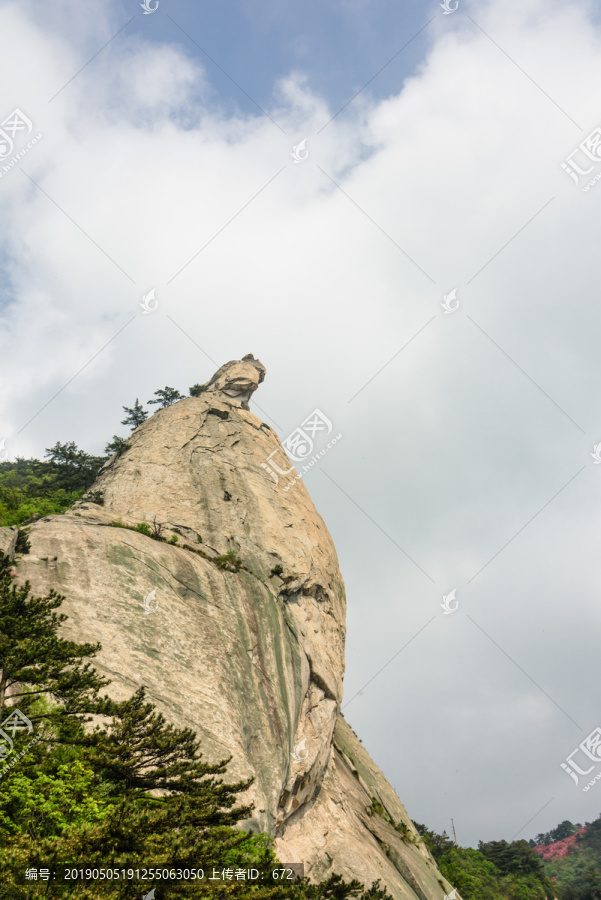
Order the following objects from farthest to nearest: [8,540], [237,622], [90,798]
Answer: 1. [237,622]
2. [8,540]
3. [90,798]

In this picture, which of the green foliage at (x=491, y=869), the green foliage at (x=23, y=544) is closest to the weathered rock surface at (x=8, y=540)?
the green foliage at (x=23, y=544)

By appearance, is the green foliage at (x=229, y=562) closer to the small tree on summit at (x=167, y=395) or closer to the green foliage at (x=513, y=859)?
the small tree on summit at (x=167, y=395)

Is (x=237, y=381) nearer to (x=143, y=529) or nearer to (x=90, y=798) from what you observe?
(x=143, y=529)

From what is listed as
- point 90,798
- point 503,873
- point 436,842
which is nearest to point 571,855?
point 503,873

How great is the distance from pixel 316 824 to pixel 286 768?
12.5 feet

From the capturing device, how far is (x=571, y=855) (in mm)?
102625

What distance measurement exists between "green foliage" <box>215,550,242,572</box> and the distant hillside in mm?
58791

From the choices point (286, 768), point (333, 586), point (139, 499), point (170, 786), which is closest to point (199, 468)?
point (139, 499)

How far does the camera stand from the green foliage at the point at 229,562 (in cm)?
2739

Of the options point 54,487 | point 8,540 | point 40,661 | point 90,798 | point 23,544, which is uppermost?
point 54,487

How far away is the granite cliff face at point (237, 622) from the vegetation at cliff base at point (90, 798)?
5.28m

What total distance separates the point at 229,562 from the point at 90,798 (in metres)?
16.5

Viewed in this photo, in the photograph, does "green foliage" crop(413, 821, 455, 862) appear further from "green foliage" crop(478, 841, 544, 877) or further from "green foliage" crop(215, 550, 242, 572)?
"green foliage" crop(215, 550, 242, 572)

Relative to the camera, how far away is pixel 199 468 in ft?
110
